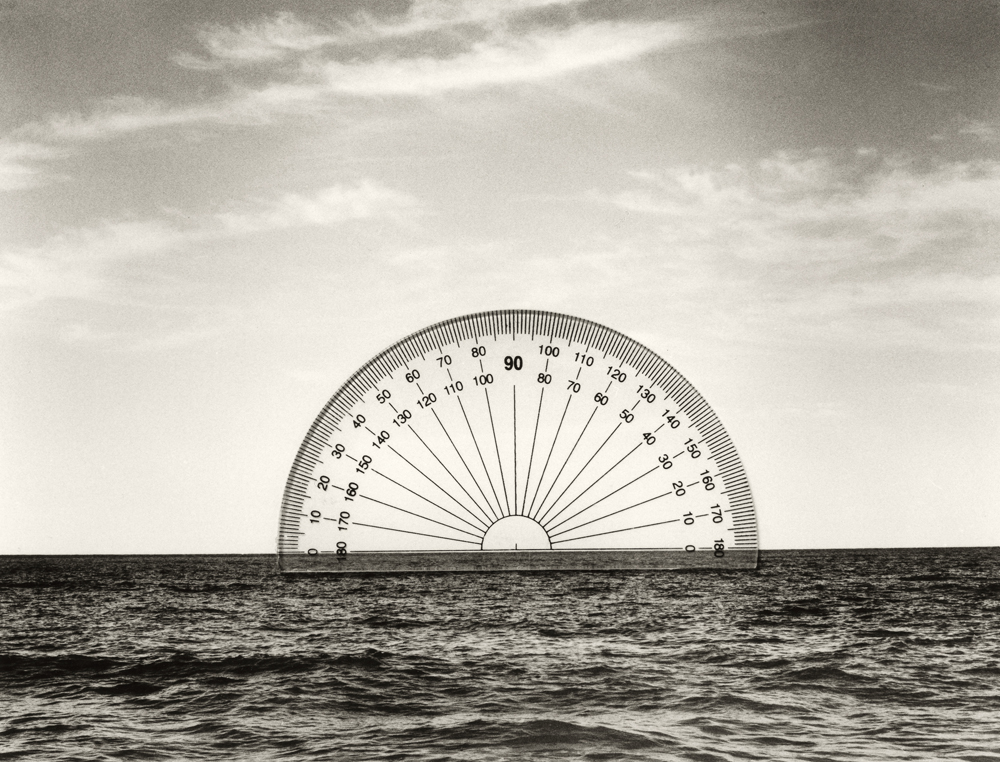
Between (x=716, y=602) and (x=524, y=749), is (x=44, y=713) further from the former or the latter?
(x=716, y=602)

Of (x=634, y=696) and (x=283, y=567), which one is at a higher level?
(x=283, y=567)

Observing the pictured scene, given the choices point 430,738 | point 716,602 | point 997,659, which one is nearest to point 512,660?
point 430,738

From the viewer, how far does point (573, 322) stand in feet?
46.4

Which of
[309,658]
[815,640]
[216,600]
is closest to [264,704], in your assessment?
[309,658]

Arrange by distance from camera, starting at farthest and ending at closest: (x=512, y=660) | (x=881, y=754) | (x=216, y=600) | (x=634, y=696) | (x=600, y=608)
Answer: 1. (x=216, y=600)
2. (x=600, y=608)
3. (x=512, y=660)
4. (x=634, y=696)
5. (x=881, y=754)

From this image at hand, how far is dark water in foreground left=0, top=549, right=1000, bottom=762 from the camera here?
800 cm

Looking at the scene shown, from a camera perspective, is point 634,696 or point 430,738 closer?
point 430,738

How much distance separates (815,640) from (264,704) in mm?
7517

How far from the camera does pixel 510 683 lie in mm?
10289

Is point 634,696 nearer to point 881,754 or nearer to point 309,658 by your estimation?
point 881,754

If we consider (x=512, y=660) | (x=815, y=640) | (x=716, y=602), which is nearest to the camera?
(x=512, y=660)

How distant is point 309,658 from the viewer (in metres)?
12.4

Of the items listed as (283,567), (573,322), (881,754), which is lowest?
(881,754)

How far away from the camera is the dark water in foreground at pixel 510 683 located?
315 inches
